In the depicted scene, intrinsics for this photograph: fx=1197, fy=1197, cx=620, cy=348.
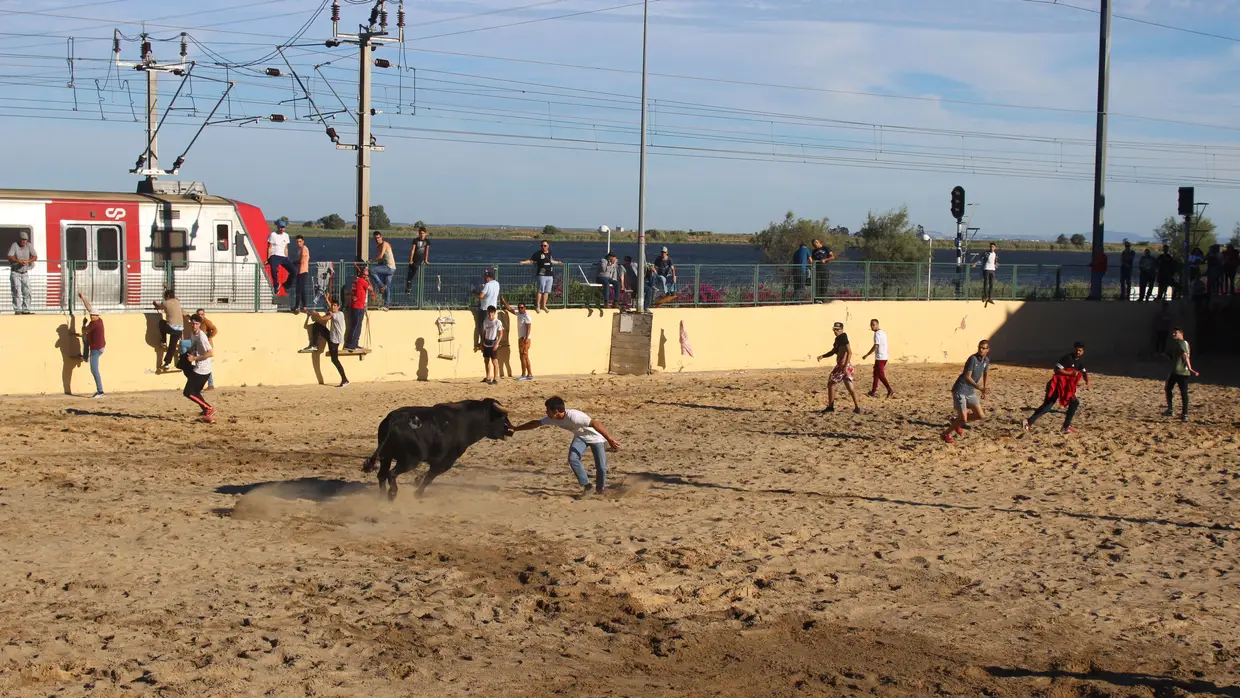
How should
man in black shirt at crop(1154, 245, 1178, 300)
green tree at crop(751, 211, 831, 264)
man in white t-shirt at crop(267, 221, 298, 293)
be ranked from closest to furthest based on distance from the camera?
→ man in white t-shirt at crop(267, 221, 298, 293), man in black shirt at crop(1154, 245, 1178, 300), green tree at crop(751, 211, 831, 264)

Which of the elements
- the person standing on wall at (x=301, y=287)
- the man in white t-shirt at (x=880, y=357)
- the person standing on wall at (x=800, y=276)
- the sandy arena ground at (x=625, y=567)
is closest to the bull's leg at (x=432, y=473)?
the sandy arena ground at (x=625, y=567)

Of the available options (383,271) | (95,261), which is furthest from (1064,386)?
(95,261)

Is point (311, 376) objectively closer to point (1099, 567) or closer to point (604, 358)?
point (604, 358)

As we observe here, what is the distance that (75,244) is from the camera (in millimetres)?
23156

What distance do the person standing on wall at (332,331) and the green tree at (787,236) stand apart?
41.3 m

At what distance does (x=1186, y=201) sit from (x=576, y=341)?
16.2m

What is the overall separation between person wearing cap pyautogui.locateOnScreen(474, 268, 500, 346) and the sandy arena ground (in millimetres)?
7306

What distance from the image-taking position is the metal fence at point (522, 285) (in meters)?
22.2

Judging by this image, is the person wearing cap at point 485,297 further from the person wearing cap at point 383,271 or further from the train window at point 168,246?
the train window at point 168,246

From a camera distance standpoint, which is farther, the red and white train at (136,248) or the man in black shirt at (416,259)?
the man in black shirt at (416,259)

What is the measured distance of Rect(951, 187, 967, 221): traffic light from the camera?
30.6 meters

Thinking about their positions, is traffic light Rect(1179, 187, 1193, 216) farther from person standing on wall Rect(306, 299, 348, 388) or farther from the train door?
the train door

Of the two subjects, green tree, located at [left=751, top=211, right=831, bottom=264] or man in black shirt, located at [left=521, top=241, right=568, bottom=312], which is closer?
man in black shirt, located at [left=521, top=241, right=568, bottom=312]

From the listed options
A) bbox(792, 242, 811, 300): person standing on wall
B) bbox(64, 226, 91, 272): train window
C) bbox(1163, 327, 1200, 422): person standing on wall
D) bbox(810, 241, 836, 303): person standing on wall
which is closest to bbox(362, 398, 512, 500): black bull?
bbox(1163, 327, 1200, 422): person standing on wall
